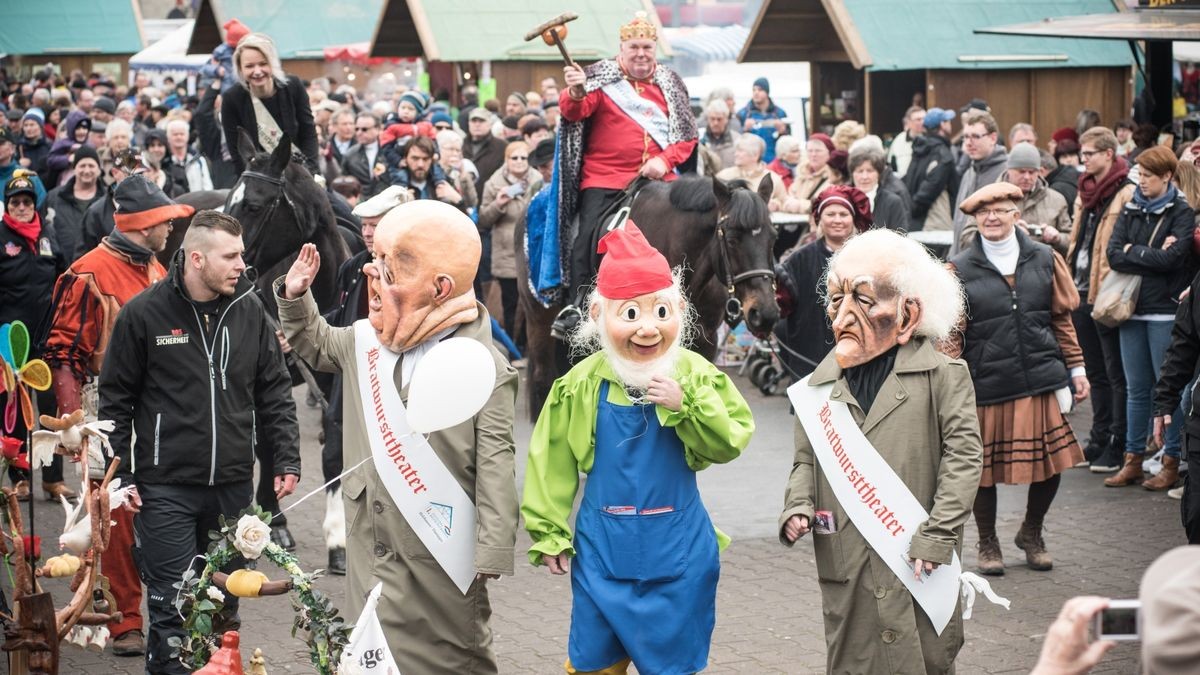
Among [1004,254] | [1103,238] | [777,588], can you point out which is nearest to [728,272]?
[1004,254]

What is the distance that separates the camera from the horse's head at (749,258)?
9.41m

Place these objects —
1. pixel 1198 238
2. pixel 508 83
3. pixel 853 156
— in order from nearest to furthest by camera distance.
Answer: pixel 1198 238 → pixel 853 156 → pixel 508 83

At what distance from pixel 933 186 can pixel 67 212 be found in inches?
300

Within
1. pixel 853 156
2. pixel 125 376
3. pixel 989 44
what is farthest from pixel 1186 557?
pixel 989 44

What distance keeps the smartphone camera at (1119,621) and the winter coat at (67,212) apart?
38.5 feet

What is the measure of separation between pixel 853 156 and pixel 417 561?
316 inches

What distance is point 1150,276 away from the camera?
976 cm

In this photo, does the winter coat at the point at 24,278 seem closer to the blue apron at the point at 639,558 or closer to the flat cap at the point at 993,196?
the flat cap at the point at 993,196

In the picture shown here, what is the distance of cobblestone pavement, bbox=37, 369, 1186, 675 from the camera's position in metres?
6.95

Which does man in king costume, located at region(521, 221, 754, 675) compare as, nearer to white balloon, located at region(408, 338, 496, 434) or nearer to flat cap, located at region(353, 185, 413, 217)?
white balloon, located at region(408, 338, 496, 434)

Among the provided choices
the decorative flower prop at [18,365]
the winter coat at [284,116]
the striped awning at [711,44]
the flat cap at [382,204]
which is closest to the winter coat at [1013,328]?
the flat cap at [382,204]

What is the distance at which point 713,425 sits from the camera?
5.25m

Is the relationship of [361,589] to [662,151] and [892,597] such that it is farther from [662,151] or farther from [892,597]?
[662,151]

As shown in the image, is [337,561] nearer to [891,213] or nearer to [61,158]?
[891,213]
